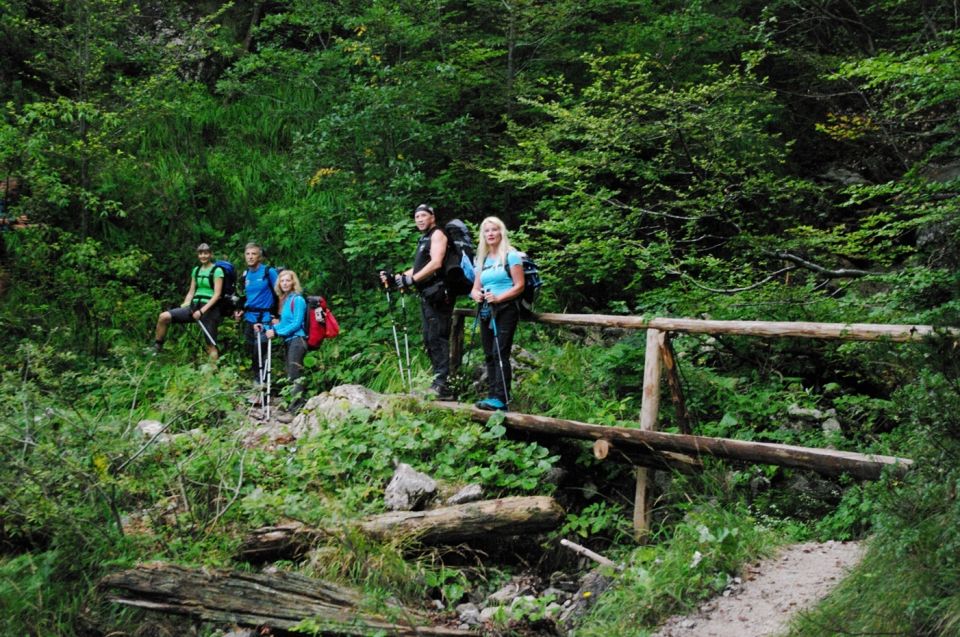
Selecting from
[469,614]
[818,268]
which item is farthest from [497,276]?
[469,614]

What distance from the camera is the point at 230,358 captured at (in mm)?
11453

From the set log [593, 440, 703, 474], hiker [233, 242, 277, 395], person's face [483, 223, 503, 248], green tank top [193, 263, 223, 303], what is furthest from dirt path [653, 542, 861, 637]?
green tank top [193, 263, 223, 303]

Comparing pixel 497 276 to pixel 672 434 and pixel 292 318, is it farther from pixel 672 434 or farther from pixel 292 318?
pixel 292 318

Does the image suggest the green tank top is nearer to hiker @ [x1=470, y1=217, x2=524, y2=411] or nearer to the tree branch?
hiker @ [x1=470, y1=217, x2=524, y2=411]

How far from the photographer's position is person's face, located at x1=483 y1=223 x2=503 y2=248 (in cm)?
762

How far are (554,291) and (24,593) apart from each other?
804 centimetres

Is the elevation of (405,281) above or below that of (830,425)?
above

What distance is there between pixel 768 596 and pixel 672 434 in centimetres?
174

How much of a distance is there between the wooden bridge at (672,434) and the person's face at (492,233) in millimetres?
893

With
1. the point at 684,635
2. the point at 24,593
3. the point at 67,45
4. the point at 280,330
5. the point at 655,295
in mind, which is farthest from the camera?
the point at 67,45

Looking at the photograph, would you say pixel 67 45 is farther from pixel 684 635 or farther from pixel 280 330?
pixel 684 635

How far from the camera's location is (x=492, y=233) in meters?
7.62

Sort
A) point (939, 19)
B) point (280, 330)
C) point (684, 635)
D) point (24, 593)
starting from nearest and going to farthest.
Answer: point (684, 635) < point (24, 593) < point (280, 330) < point (939, 19)

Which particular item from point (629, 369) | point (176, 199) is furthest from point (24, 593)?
point (176, 199)
